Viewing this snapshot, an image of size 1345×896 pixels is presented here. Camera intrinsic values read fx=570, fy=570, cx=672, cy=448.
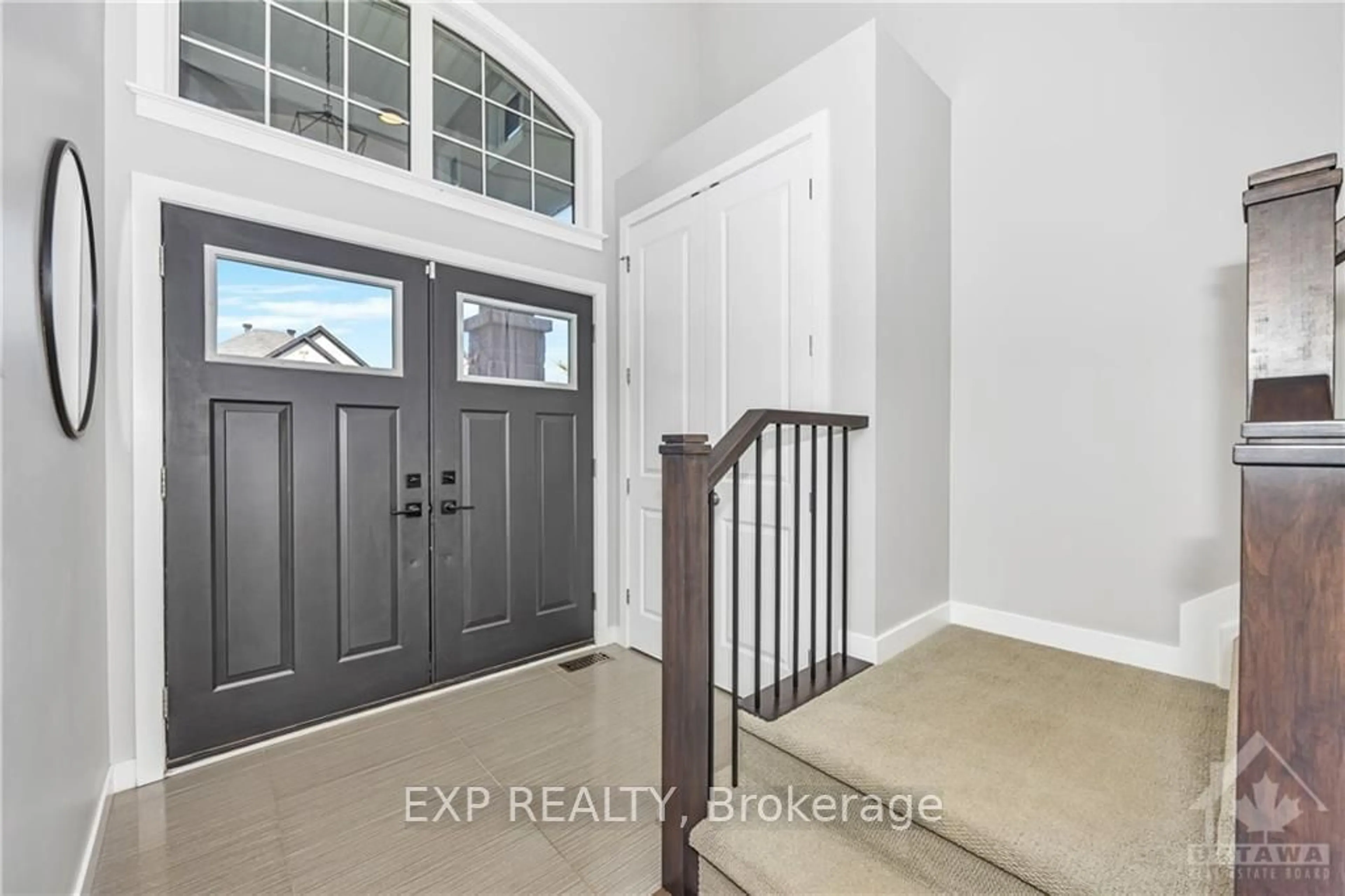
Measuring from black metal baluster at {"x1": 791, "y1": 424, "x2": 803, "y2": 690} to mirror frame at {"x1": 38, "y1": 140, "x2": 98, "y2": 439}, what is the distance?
6.39 feet

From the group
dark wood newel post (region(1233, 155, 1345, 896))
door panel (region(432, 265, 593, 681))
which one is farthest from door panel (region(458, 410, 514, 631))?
dark wood newel post (region(1233, 155, 1345, 896))

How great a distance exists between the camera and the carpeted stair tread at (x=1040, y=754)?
1.15 m

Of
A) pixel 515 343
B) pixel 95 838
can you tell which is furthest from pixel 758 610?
pixel 95 838

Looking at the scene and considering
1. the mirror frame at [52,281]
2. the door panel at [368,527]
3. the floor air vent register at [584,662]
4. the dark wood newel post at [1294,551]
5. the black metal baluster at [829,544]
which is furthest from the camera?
the floor air vent register at [584,662]

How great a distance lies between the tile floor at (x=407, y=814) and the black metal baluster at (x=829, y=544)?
0.56 m

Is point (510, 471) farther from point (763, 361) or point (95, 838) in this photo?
point (95, 838)

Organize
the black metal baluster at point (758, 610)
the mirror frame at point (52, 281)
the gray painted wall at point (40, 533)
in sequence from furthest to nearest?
1. the black metal baluster at point (758, 610)
2. the mirror frame at point (52, 281)
3. the gray painted wall at point (40, 533)

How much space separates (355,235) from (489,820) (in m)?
2.36

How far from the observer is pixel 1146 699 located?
1.80 meters

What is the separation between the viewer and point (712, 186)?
275 centimetres

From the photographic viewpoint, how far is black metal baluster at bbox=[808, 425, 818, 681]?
2049 mm

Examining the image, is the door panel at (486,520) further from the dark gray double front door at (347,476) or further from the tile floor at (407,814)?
the tile floor at (407,814)

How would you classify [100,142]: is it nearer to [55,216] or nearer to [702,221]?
[55,216]

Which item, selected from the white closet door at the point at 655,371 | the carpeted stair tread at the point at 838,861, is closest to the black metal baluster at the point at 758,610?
the carpeted stair tread at the point at 838,861
